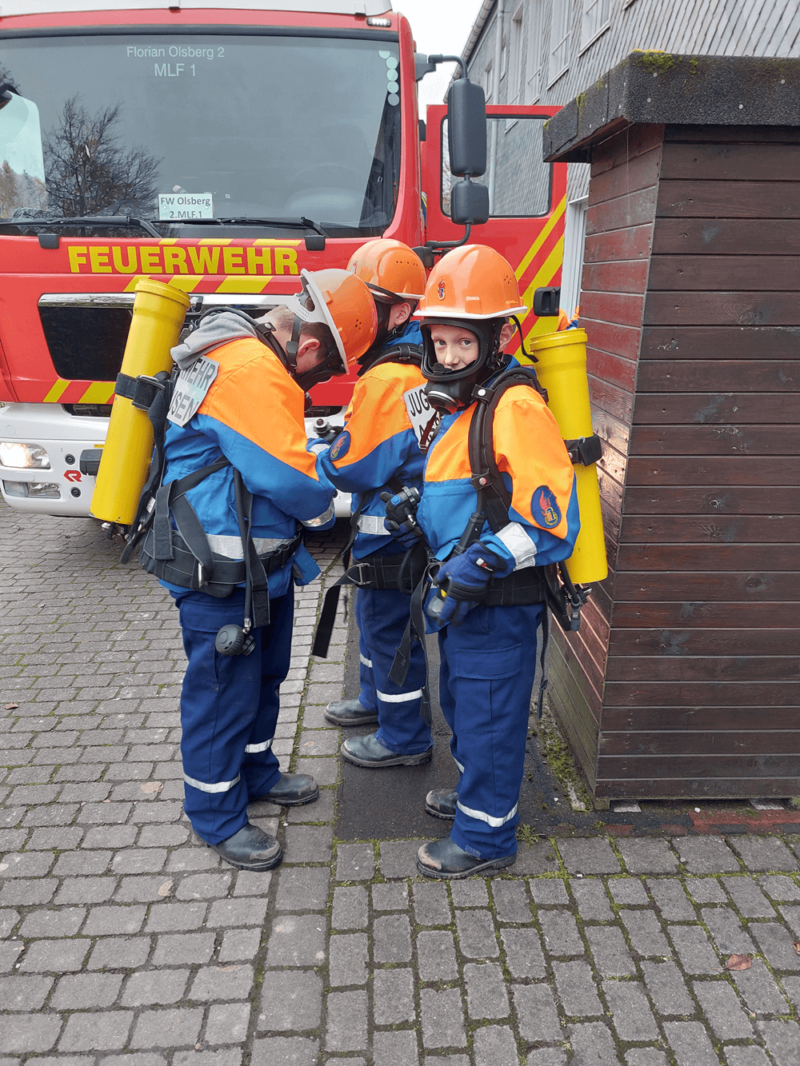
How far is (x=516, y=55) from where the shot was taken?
52.9 ft

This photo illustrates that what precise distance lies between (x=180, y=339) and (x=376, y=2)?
3156mm

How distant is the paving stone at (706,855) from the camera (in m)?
2.81

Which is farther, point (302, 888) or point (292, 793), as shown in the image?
point (292, 793)

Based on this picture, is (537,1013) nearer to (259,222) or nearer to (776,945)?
(776,945)

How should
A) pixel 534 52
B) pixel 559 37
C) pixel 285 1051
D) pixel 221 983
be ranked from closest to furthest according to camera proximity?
pixel 285 1051, pixel 221 983, pixel 559 37, pixel 534 52

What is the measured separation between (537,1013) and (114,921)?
1454mm

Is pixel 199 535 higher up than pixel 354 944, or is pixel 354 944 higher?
pixel 199 535

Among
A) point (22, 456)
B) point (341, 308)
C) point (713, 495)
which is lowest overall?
point (22, 456)

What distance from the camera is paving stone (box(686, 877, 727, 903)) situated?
2678 mm

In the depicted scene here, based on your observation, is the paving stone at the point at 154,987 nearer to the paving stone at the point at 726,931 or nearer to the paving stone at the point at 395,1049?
the paving stone at the point at 395,1049

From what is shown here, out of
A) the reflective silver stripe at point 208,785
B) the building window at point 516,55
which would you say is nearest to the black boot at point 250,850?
the reflective silver stripe at point 208,785

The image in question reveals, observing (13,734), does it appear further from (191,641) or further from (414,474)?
(414,474)

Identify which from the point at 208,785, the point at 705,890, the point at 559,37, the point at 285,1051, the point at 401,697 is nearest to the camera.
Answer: the point at 285,1051

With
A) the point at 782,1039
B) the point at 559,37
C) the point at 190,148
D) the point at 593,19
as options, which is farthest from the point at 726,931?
the point at 559,37
